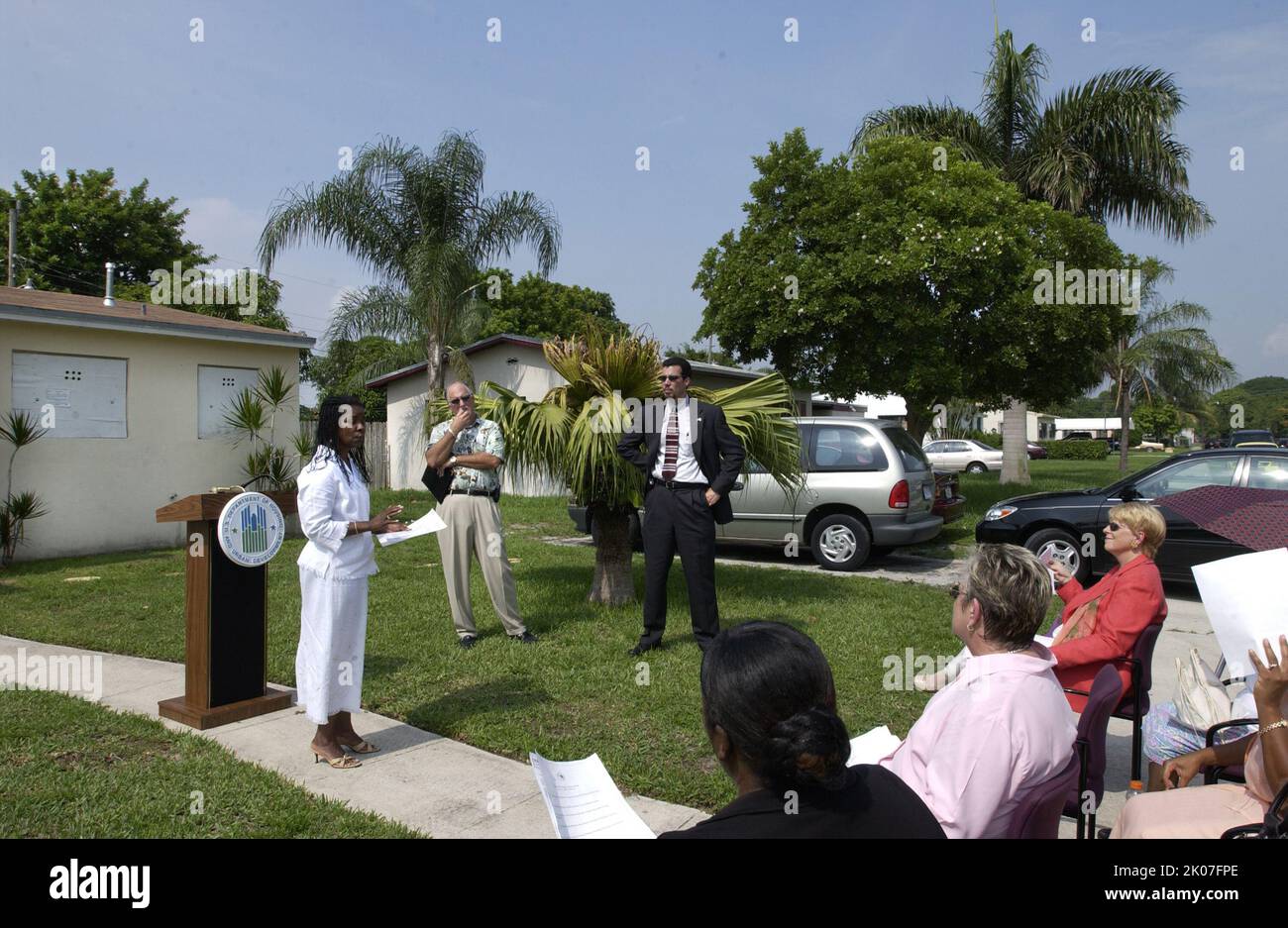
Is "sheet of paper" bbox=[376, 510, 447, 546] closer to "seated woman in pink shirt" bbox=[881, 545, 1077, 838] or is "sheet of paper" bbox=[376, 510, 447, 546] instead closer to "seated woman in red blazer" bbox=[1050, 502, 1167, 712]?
"seated woman in pink shirt" bbox=[881, 545, 1077, 838]

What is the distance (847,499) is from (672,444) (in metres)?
5.23

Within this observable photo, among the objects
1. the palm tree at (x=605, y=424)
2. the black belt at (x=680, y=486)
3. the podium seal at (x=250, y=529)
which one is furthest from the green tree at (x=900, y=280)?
the podium seal at (x=250, y=529)

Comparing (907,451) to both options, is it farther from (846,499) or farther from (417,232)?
(417,232)

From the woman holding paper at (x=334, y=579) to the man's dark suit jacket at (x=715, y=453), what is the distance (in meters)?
2.48

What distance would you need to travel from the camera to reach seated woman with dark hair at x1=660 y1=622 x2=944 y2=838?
1712mm

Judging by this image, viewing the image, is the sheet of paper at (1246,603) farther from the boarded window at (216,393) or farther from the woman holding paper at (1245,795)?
the boarded window at (216,393)

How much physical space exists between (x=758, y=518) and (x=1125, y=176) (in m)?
14.9

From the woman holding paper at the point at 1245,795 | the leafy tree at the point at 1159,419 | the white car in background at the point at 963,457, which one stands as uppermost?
→ the leafy tree at the point at 1159,419

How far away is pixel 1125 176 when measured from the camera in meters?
20.2

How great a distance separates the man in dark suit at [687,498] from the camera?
6.27 m

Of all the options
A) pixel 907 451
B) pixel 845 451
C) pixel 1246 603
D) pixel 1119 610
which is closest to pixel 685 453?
pixel 1119 610

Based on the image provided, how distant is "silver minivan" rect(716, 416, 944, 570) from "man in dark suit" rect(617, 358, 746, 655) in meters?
4.30
